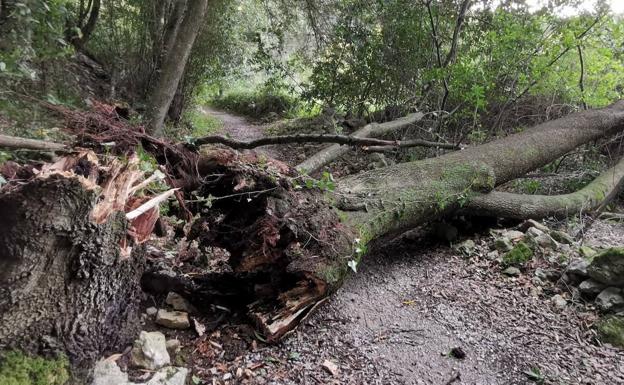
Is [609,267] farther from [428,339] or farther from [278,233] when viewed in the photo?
[278,233]

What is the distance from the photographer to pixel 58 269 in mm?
1769

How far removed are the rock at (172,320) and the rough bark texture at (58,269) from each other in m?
0.55

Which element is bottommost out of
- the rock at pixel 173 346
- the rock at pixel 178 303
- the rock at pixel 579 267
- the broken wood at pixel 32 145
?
the rock at pixel 173 346

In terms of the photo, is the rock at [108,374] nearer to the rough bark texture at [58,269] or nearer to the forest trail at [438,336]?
the rough bark texture at [58,269]

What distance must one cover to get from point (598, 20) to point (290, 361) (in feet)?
20.4

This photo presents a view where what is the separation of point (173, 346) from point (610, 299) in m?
3.20

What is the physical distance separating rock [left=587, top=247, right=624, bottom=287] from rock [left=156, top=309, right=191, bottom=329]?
3.18 m

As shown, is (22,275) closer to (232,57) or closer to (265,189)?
(265,189)

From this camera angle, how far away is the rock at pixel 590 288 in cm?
316

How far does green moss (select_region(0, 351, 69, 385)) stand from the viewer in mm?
1565

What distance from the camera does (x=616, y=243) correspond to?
4.31 meters

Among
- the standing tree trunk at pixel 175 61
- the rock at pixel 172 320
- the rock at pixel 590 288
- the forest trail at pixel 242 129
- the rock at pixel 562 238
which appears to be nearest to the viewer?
the rock at pixel 172 320

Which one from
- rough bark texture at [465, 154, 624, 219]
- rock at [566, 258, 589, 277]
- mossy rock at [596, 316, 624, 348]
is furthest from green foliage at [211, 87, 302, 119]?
mossy rock at [596, 316, 624, 348]

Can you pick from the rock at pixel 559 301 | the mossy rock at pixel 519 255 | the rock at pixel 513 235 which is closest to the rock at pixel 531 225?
the rock at pixel 513 235
